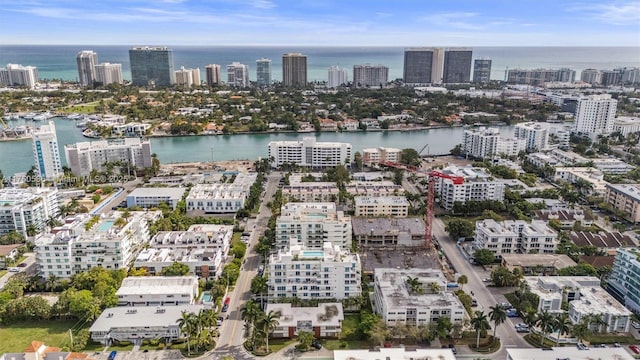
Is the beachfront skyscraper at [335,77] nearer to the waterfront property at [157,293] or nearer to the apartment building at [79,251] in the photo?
the apartment building at [79,251]

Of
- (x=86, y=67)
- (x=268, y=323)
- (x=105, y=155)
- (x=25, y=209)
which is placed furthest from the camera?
(x=86, y=67)

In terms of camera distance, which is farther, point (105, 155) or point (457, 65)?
point (457, 65)

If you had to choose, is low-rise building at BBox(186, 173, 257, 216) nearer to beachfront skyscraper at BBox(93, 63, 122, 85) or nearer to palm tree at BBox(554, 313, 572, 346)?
palm tree at BBox(554, 313, 572, 346)

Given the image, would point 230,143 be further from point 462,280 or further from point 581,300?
point 581,300

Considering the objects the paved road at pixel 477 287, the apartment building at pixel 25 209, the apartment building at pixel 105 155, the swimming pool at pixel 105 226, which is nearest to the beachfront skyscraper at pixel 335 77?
the apartment building at pixel 105 155

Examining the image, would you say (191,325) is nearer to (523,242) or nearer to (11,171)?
(523,242)

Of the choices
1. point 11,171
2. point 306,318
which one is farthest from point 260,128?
point 306,318

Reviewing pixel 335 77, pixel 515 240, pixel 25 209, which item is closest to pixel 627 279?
pixel 515 240
